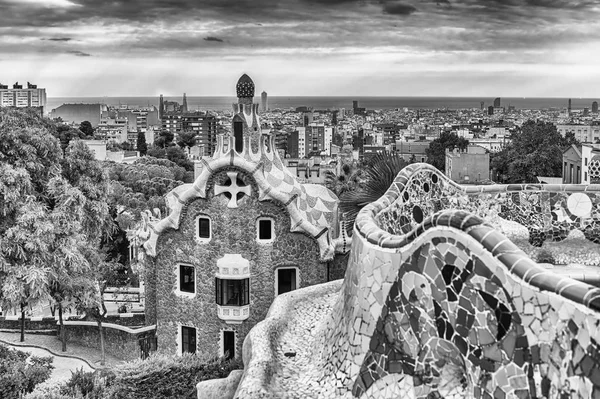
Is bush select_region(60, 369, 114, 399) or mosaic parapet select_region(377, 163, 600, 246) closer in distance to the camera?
mosaic parapet select_region(377, 163, 600, 246)

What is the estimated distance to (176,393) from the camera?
1488 centimetres

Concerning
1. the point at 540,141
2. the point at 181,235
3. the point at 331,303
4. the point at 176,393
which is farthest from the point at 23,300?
the point at 540,141

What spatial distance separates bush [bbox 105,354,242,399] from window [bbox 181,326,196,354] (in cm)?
284

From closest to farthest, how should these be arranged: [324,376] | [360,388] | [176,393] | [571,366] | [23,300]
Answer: [571,366] < [360,388] < [324,376] < [176,393] < [23,300]

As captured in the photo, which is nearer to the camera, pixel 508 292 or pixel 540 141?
pixel 508 292

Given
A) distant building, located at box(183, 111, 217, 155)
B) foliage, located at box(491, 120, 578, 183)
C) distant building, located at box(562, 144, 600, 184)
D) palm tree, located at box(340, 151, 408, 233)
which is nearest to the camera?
palm tree, located at box(340, 151, 408, 233)

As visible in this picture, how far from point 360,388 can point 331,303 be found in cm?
435

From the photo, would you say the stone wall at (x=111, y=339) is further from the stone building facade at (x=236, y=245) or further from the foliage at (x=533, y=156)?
the foliage at (x=533, y=156)

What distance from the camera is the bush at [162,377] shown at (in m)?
14.8

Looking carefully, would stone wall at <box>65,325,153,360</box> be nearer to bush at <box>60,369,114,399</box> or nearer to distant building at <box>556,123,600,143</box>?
bush at <box>60,369,114,399</box>

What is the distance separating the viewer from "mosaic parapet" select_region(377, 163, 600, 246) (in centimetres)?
1155

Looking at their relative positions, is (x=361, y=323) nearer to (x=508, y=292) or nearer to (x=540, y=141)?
(x=508, y=292)

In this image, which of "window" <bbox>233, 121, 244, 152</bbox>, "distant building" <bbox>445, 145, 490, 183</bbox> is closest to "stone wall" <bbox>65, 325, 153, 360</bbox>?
"window" <bbox>233, 121, 244, 152</bbox>

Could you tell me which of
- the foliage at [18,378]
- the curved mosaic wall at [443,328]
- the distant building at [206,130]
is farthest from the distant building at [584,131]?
the curved mosaic wall at [443,328]
